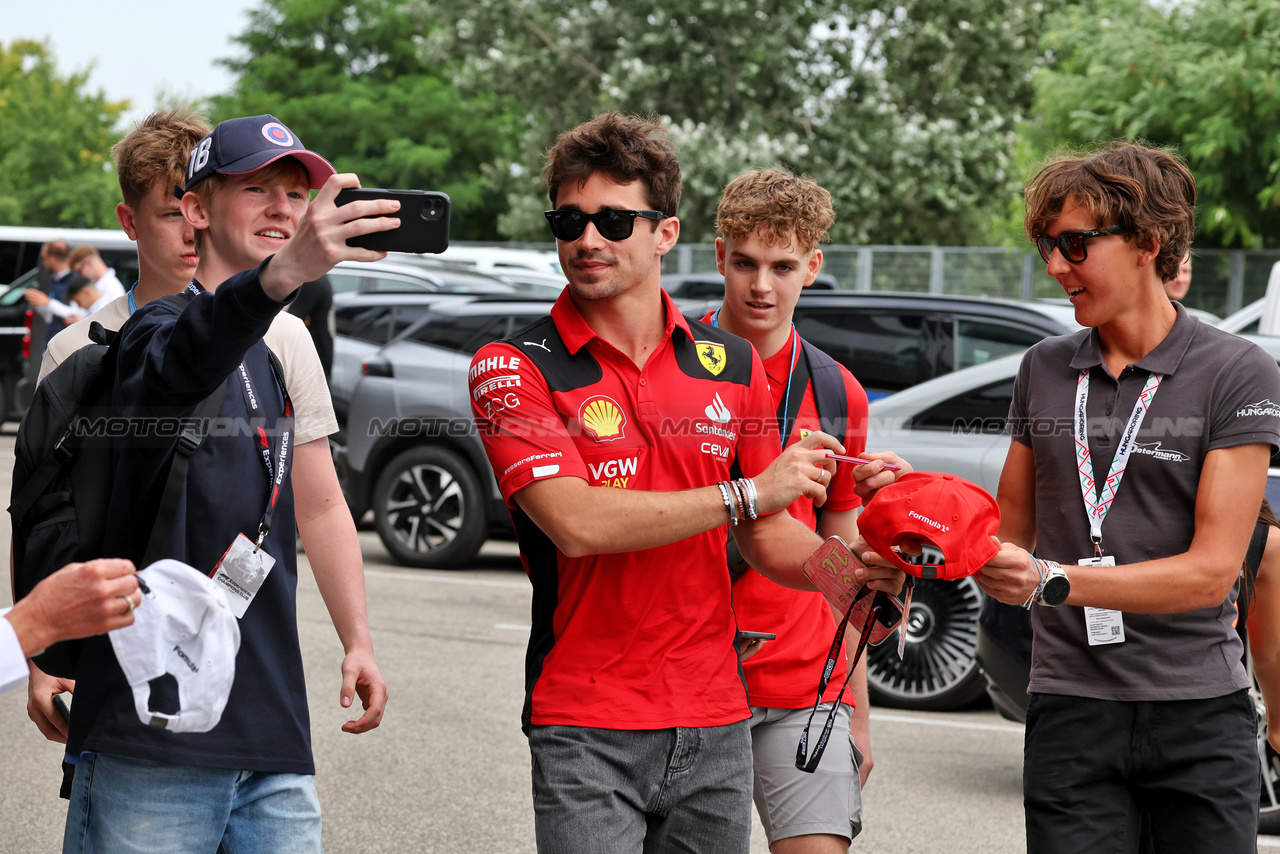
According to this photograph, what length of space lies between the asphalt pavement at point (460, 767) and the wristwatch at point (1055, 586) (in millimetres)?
2522

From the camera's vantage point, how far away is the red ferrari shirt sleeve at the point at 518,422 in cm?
278

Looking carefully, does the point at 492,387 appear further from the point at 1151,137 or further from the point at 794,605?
the point at 1151,137

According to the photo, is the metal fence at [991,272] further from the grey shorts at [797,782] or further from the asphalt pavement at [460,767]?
the grey shorts at [797,782]

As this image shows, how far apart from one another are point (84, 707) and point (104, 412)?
1.79ft

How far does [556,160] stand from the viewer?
3.04m

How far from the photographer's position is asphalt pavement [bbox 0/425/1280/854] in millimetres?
5047

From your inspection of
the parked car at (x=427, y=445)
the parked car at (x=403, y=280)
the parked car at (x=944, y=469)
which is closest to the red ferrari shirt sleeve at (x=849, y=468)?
the parked car at (x=944, y=469)

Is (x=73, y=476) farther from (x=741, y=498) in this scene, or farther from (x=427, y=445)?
(x=427, y=445)

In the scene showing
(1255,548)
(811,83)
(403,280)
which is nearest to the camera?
(1255,548)

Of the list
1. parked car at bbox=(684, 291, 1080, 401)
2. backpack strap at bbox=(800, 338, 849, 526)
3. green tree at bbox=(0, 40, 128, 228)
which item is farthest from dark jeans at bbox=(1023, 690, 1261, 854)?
green tree at bbox=(0, 40, 128, 228)

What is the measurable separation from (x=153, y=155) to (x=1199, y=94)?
1641 centimetres

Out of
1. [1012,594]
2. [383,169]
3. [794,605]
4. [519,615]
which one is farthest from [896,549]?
[383,169]

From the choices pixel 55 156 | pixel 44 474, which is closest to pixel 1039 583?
pixel 44 474

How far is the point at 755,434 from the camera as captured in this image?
9.96 ft
